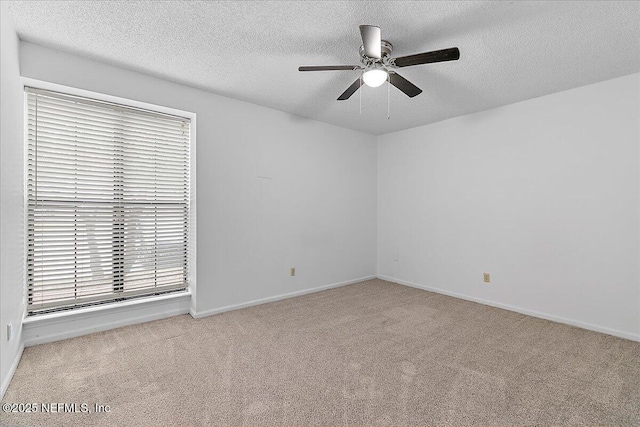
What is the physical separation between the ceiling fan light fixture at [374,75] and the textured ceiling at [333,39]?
0.79 ft

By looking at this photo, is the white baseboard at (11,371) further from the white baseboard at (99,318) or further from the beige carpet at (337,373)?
the white baseboard at (99,318)

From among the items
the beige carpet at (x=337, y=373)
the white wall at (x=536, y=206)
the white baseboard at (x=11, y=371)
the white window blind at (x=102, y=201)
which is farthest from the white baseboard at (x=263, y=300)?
the white baseboard at (x=11, y=371)

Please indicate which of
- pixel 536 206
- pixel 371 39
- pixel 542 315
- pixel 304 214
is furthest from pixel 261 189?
pixel 542 315

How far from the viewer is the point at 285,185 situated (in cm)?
405

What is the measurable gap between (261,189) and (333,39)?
2031 millimetres

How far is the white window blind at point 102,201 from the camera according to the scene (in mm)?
2604

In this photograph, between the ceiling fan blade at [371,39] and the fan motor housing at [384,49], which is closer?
the ceiling fan blade at [371,39]

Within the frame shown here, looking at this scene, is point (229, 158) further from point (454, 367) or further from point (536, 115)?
point (536, 115)

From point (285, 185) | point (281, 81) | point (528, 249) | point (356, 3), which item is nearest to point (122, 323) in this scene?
point (285, 185)

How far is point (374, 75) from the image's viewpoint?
7.39 ft

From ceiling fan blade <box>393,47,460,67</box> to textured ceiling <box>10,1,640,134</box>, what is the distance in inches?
9.4

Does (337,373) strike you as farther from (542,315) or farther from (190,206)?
(542,315)

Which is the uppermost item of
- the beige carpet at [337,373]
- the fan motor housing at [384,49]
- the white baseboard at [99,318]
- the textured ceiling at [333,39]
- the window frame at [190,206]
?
the textured ceiling at [333,39]

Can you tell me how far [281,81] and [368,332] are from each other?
8.70 ft
